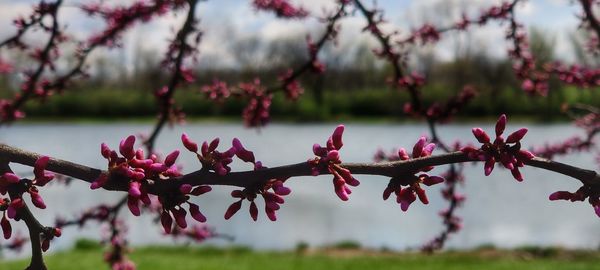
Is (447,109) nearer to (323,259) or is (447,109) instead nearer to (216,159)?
(216,159)

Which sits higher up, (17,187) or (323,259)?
(323,259)

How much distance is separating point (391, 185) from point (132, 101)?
2608 inches

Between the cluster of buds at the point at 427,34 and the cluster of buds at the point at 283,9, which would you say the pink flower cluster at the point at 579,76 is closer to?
the cluster of buds at the point at 427,34

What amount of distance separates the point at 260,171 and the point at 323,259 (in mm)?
10575

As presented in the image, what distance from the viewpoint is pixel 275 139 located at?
136 feet

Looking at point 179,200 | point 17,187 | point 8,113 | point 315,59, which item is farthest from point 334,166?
point 8,113

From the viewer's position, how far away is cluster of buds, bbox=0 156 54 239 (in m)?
1.20

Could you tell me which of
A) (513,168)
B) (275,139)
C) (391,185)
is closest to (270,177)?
(391,185)

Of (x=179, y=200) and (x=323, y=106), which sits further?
(x=323, y=106)

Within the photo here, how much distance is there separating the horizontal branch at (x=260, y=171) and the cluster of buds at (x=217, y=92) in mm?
2770

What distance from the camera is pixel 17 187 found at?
1.25m

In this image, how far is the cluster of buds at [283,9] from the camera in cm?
409

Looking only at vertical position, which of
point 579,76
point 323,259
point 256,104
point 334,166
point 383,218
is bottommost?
point 334,166

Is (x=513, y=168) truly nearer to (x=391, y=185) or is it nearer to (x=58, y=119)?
(x=391, y=185)
